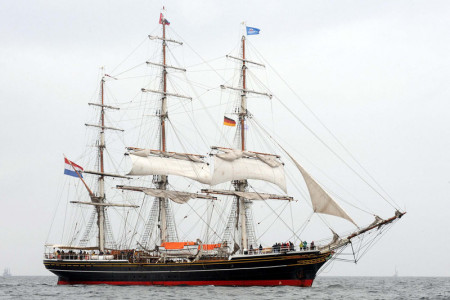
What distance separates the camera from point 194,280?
6041 cm

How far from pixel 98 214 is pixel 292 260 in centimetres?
2918

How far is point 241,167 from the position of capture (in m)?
67.4

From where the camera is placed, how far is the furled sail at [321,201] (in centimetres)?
5603

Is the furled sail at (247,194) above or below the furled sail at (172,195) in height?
below

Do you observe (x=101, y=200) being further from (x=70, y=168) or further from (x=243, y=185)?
(x=243, y=185)

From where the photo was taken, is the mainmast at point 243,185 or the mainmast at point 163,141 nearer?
the mainmast at point 243,185

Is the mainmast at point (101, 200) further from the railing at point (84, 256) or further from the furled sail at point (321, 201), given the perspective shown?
the furled sail at point (321, 201)

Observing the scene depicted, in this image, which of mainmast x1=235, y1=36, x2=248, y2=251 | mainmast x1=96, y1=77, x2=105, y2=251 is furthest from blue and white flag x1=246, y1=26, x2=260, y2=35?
mainmast x1=96, y1=77, x2=105, y2=251

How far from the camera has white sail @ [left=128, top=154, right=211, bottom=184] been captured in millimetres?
73562

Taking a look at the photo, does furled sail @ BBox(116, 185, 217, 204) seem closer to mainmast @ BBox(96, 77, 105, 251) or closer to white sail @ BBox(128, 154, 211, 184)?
white sail @ BBox(128, 154, 211, 184)

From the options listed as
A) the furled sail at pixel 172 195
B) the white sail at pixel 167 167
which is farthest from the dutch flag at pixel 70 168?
the furled sail at pixel 172 195

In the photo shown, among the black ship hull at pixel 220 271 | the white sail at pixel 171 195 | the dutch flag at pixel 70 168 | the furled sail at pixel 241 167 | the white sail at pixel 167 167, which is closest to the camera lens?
the black ship hull at pixel 220 271

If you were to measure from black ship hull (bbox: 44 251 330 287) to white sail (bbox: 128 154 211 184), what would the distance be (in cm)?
1123

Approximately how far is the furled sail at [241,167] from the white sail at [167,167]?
27.1 ft
